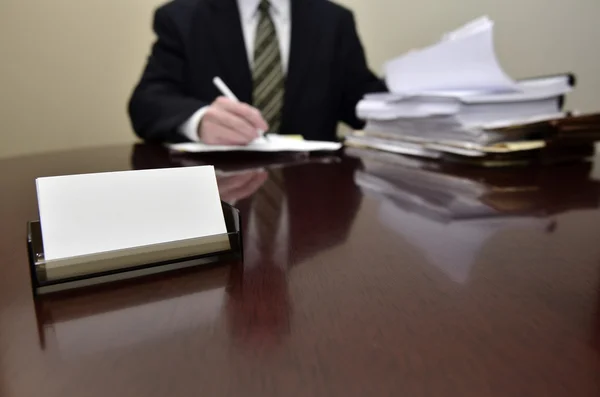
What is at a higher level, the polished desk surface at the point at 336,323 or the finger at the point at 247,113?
the finger at the point at 247,113

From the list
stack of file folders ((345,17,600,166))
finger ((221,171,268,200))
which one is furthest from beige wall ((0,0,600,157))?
finger ((221,171,268,200))

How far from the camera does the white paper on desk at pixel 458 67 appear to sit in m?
0.72

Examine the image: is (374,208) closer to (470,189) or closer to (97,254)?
(470,189)

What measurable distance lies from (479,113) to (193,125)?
52 cm

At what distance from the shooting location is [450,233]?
14.2 inches

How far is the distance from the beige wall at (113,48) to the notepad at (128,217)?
1367mm

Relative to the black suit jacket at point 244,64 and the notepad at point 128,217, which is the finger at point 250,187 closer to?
the notepad at point 128,217

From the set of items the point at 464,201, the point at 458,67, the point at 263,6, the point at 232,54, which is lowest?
the point at 464,201

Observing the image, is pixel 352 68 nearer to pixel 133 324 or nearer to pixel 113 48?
pixel 113 48

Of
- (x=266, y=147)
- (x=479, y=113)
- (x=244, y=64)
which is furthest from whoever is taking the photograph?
(x=244, y=64)

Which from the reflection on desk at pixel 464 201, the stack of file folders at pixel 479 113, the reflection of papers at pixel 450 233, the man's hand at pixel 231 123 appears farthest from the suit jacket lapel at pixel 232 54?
the reflection of papers at pixel 450 233

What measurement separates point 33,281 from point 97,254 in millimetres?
33

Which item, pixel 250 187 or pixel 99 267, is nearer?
pixel 99 267

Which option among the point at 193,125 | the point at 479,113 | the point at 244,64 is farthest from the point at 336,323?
the point at 244,64
